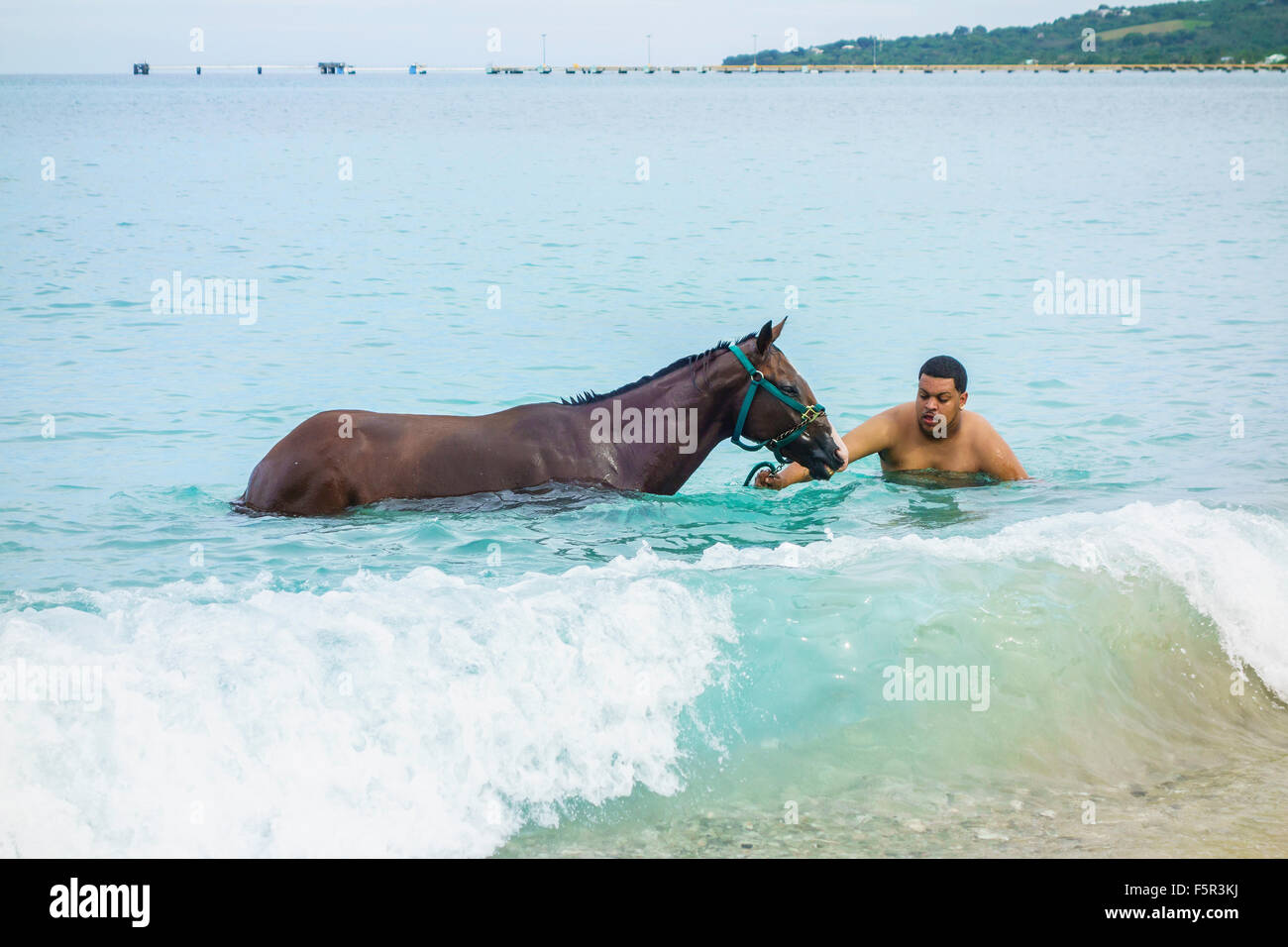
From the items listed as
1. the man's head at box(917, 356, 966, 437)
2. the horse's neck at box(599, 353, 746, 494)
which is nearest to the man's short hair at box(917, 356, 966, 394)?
the man's head at box(917, 356, 966, 437)

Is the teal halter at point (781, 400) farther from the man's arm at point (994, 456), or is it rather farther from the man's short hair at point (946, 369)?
the man's arm at point (994, 456)

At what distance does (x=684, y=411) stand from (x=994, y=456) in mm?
2765

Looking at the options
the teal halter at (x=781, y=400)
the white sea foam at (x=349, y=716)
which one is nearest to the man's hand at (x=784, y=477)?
the teal halter at (x=781, y=400)

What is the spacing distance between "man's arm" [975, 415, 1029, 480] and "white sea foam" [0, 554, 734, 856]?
3.60m

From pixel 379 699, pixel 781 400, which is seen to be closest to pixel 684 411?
pixel 781 400

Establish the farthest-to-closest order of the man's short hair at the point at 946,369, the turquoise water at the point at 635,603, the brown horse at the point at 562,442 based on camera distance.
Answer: the man's short hair at the point at 946,369
the brown horse at the point at 562,442
the turquoise water at the point at 635,603

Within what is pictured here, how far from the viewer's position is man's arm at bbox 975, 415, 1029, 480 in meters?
9.20

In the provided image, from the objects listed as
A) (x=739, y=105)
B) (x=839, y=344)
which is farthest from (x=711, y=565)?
(x=739, y=105)

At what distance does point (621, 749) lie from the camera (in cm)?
529

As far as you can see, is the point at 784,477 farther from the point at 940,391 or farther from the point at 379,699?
the point at 379,699

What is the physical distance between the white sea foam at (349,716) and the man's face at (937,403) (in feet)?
9.95

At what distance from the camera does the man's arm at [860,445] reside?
28.4ft

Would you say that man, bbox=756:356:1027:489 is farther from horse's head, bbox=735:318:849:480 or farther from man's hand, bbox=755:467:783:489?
horse's head, bbox=735:318:849:480

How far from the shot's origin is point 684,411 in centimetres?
786
